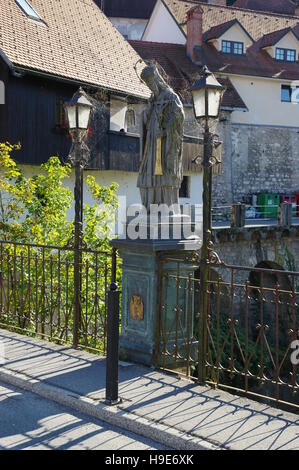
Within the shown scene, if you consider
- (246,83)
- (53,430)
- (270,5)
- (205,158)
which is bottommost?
(53,430)

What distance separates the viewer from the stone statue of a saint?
23.0ft

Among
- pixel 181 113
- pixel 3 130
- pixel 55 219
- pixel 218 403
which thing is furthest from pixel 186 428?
pixel 3 130

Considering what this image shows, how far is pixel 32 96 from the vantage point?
1778 cm

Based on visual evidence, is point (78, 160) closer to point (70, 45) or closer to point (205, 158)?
point (205, 158)

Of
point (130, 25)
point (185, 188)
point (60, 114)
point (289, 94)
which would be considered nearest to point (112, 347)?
point (60, 114)

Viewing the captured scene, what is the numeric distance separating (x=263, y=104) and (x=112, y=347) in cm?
2919

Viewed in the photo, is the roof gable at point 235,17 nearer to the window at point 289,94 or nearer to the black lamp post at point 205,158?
the window at point 289,94

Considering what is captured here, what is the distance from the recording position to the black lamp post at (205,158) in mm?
6113

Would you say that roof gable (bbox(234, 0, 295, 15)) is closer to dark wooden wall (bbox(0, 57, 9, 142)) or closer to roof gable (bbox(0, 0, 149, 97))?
roof gable (bbox(0, 0, 149, 97))

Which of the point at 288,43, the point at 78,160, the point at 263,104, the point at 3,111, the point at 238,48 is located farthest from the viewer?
the point at 288,43

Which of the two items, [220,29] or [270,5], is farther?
[270,5]

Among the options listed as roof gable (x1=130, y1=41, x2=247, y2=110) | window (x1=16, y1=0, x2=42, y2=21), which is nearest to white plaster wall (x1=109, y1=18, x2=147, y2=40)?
roof gable (x1=130, y1=41, x2=247, y2=110)

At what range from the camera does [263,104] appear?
3278 cm

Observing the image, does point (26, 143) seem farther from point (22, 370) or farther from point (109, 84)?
point (22, 370)
